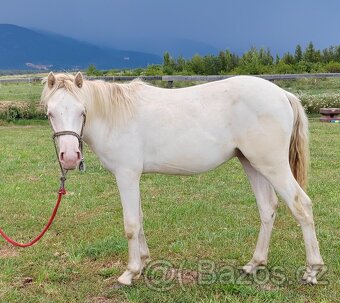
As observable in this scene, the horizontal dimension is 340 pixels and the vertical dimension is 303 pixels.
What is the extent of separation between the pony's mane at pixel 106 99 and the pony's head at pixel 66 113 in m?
0.04

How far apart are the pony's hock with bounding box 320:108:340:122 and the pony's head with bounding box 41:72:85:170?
476 inches

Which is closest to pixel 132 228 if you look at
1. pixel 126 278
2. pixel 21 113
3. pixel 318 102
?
pixel 126 278

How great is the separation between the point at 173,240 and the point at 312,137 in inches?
290

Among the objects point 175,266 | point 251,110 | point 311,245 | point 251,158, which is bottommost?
point 175,266

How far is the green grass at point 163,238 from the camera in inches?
138

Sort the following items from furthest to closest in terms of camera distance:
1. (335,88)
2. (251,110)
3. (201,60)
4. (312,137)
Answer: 1. (201,60)
2. (335,88)
3. (312,137)
4. (251,110)

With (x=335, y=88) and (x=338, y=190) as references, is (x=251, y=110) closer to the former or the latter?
(x=338, y=190)

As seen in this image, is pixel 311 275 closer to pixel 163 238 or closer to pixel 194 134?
pixel 194 134

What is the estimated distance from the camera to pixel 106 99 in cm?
350

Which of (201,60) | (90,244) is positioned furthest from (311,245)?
(201,60)

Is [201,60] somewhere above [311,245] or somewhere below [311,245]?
above

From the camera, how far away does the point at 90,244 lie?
4.52 meters

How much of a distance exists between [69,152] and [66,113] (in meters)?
0.30

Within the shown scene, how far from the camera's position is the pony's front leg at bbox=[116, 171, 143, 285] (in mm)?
3482
